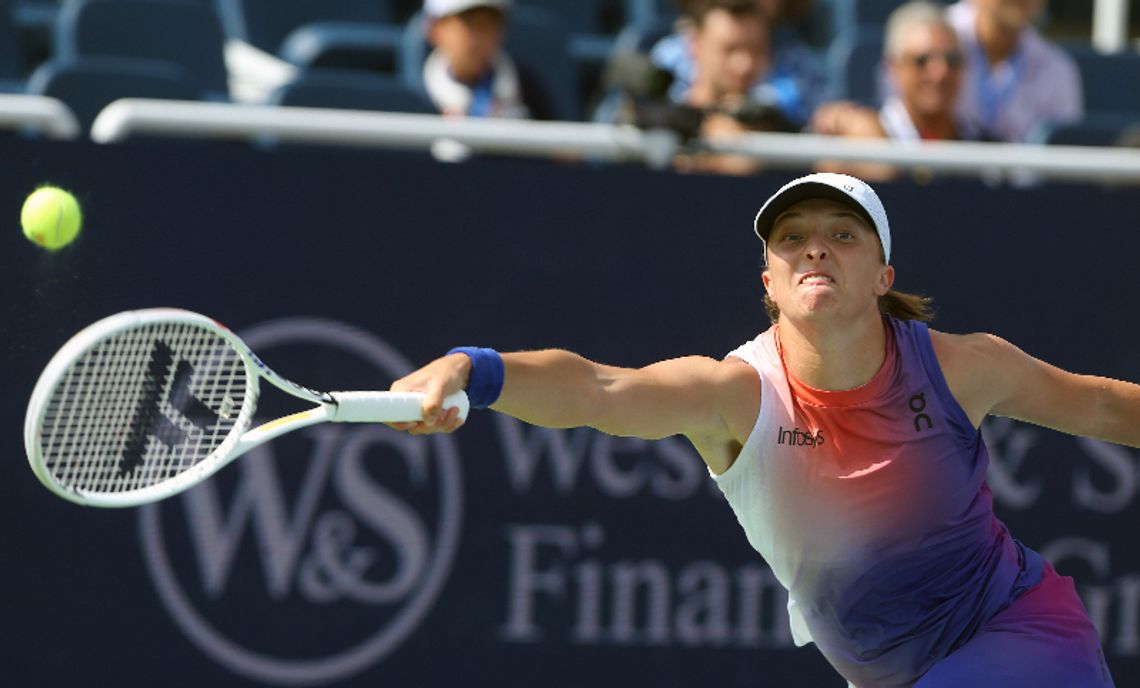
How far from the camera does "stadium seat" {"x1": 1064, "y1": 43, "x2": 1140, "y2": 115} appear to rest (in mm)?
8148

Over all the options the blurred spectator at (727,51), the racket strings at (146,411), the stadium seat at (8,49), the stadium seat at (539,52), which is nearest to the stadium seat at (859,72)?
the blurred spectator at (727,51)

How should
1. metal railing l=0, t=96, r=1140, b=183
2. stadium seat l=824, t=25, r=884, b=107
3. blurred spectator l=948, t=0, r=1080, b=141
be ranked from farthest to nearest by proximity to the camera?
stadium seat l=824, t=25, r=884, b=107
blurred spectator l=948, t=0, r=1080, b=141
metal railing l=0, t=96, r=1140, b=183

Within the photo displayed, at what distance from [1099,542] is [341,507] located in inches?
93.1

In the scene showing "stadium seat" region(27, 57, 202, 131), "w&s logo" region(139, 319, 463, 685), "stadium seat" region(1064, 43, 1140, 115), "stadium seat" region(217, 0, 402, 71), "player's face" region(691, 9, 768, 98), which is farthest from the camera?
"stadium seat" region(1064, 43, 1140, 115)

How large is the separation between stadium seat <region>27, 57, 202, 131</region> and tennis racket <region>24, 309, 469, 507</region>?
2.13 meters

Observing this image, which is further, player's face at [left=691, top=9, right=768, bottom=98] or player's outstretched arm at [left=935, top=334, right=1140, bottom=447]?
player's face at [left=691, top=9, right=768, bottom=98]

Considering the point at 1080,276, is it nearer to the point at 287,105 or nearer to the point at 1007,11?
the point at 1007,11

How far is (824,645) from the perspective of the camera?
4422 millimetres

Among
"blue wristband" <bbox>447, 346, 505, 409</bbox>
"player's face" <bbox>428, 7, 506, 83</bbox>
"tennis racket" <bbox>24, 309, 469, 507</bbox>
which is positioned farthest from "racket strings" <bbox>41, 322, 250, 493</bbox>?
"player's face" <bbox>428, 7, 506, 83</bbox>

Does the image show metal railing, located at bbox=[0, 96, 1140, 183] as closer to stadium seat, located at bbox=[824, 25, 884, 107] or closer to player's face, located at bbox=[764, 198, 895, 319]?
stadium seat, located at bbox=[824, 25, 884, 107]

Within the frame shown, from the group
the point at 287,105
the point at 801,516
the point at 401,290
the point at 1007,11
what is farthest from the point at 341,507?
the point at 1007,11

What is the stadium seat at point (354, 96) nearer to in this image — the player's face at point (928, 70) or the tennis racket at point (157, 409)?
the player's face at point (928, 70)

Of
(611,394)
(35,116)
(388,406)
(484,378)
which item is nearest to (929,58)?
(35,116)

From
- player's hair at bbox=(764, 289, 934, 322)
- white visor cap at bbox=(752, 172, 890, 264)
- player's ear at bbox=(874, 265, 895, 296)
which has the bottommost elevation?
player's hair at bbox=(764, 289, 934, 322)
